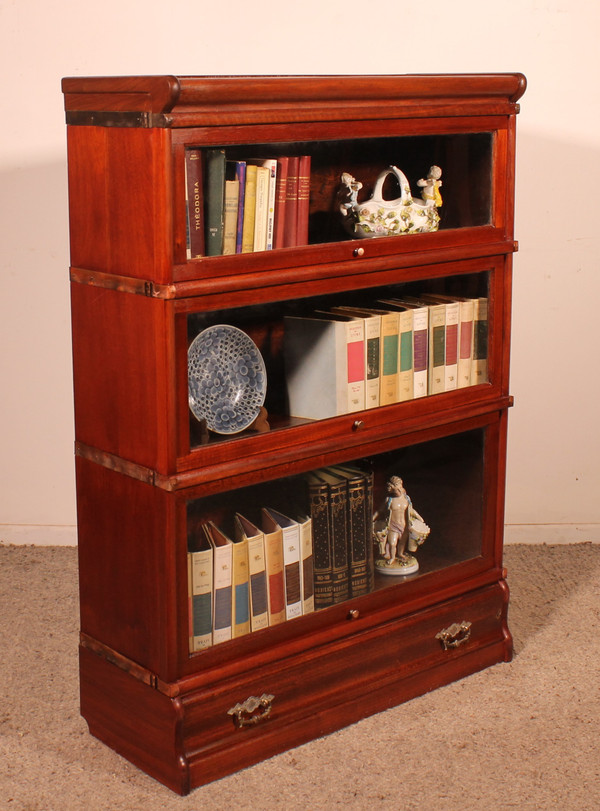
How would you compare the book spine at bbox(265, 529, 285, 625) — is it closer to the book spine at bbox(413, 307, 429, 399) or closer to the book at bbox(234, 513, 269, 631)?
the book at bbox(234, 513, 269, 631)

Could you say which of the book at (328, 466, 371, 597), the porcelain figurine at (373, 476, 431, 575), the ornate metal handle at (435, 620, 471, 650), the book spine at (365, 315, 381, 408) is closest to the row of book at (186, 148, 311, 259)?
the book spine at (365, 315, 381, 408)

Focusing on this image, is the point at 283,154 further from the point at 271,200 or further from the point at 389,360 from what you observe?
the point at 389,360

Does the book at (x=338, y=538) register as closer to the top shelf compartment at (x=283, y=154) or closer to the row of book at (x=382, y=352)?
the row of book at (x=382, y=352)

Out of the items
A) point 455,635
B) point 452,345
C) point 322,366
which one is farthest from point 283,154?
point 455,635

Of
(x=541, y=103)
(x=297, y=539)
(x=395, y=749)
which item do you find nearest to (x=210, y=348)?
(x=297, y=539)

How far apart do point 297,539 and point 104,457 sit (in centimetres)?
49

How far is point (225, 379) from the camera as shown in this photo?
228 centimetres

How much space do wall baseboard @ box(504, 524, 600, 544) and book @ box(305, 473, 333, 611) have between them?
4.21 feet

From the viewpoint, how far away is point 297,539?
2467mm

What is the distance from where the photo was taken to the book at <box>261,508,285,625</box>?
7.92 ft

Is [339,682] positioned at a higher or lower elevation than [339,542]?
lower

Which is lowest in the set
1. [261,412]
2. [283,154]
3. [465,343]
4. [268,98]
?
[261,412]

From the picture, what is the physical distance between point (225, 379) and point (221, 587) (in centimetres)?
45

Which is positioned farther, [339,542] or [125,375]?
[339,542]
